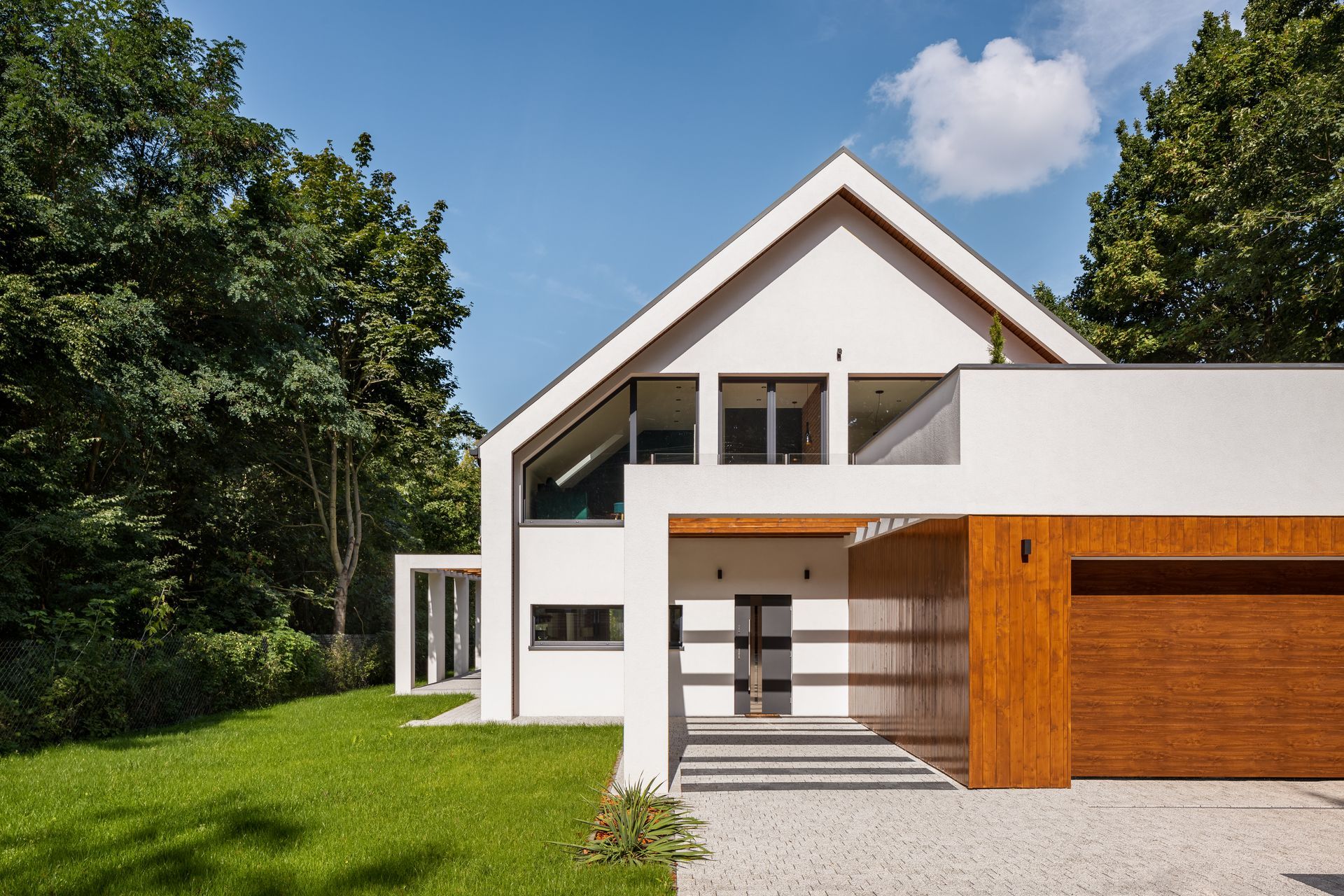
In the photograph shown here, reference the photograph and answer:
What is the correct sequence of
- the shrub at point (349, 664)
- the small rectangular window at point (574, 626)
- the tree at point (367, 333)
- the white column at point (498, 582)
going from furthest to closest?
1. the tree at point (367, 333)
2. the shrub at point (349, 664)
3. the small rectangular window at point (574, 626)
4. the white column at point (498, 582)

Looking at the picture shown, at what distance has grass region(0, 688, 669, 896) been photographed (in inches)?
243

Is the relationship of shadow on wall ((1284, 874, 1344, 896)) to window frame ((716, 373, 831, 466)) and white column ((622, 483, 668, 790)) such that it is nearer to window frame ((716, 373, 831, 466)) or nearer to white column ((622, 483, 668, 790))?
white column ((622, 483, 668, 790))

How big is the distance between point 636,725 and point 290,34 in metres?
14.0

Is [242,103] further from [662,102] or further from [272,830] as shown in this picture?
[272,830]

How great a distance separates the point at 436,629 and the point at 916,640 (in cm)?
1489

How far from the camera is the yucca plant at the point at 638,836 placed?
6.63m

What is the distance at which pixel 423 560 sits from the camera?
752 inches

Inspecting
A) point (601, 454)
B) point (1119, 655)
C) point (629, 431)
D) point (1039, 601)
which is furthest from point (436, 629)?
point (1119, 655)

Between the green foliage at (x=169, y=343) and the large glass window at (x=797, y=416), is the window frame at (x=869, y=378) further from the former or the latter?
the green foliage at (x=169, y=343)

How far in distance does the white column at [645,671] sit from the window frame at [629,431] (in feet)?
18.8

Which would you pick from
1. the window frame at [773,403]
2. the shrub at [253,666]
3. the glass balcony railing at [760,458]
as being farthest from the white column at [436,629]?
the window frame at [773,403]

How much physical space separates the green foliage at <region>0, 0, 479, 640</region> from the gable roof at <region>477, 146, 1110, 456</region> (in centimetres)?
681

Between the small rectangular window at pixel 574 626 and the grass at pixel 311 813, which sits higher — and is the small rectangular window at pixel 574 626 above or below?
above

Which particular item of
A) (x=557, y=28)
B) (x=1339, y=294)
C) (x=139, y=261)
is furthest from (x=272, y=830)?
(x=1339, y=294)
